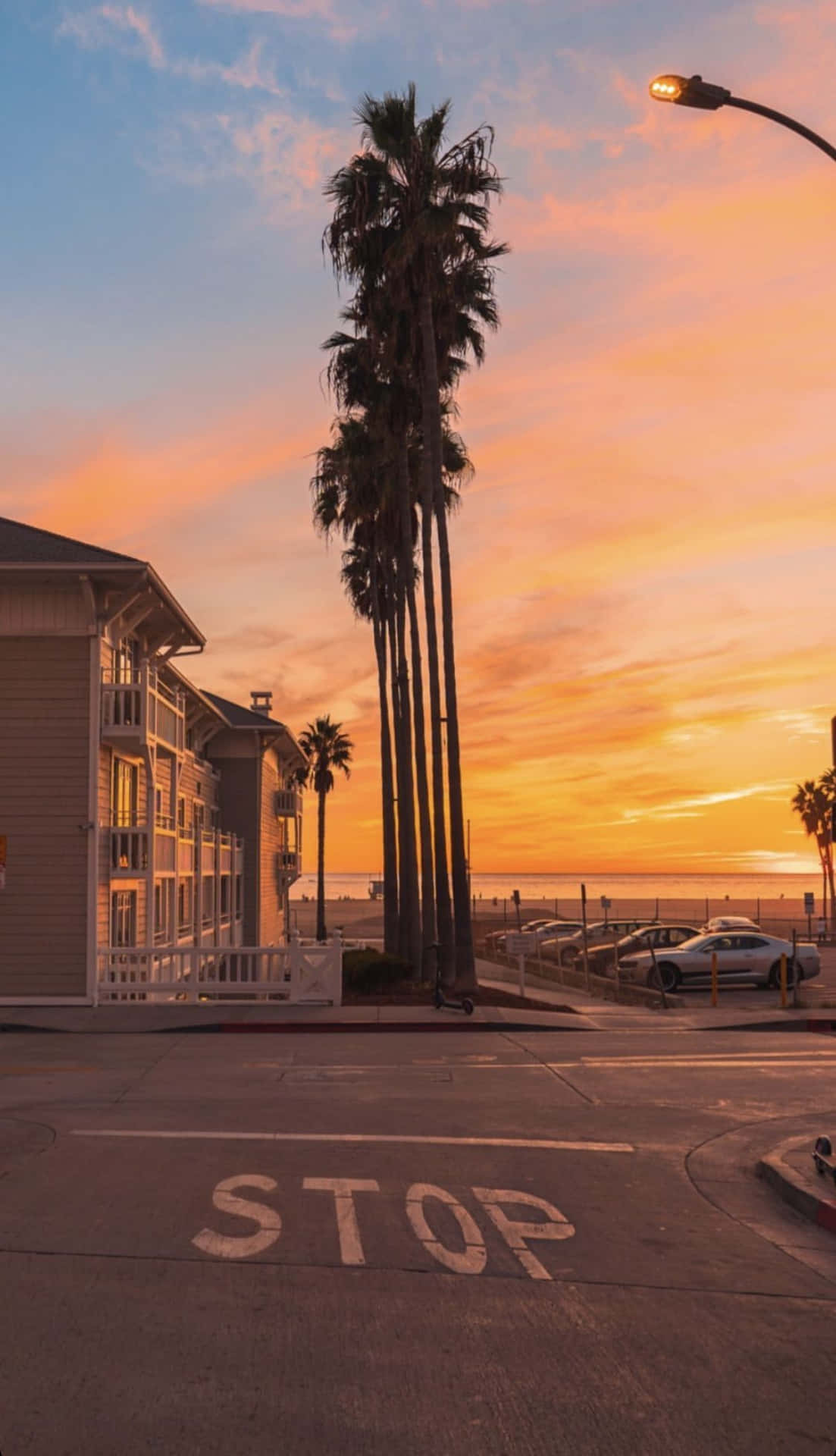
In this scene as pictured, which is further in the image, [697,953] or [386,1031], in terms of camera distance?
[697,953]

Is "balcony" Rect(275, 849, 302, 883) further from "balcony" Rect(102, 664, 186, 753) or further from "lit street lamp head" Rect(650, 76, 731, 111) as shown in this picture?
"lit street lamp head" Rect(650, 76, 731, 111)

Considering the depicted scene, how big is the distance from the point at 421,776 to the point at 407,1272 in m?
29.0

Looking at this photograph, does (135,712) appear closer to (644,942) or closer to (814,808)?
(644,942)

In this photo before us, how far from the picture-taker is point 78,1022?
2306 cm

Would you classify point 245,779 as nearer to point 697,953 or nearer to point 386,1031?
point 697,953

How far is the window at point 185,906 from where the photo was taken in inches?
1612

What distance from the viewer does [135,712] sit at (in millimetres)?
27859

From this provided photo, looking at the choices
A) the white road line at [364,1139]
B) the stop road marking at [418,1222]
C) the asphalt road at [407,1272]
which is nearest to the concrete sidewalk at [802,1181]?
the asphalt road at [407,1272]

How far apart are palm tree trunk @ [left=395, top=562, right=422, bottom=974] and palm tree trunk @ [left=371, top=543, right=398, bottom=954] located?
2.11m

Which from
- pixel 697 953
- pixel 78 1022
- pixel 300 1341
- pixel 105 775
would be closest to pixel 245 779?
pixel 697 953

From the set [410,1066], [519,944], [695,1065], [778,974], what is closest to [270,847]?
[778,974]

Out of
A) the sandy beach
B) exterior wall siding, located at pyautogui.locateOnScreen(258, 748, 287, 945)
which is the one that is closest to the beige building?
exterior wall siding, located at pyautogui.locateOnScreen(258, 748, 287, 945)

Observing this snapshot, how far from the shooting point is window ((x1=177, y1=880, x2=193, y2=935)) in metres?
40.9

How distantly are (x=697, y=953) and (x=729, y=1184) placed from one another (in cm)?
2566
